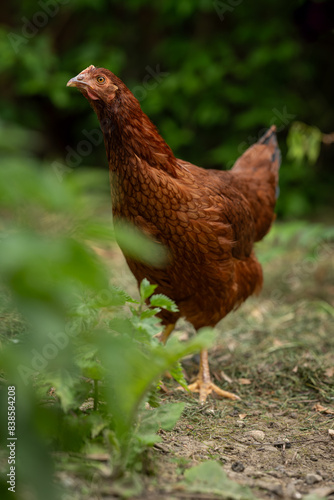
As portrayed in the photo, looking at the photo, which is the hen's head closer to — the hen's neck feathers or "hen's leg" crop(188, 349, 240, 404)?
the hen's neck feathers

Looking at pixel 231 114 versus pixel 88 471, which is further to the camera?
pixel 231 114

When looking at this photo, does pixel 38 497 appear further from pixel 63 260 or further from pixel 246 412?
pixel 246 412

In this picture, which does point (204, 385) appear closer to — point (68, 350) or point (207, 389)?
point (207, 389)

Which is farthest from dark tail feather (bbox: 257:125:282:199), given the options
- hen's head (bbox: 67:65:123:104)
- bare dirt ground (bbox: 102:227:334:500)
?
hen's head (bbox: 67:65:123:104)

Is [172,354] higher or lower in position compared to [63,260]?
lower

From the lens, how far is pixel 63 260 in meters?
1.18

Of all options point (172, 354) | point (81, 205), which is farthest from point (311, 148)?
point (81, 205)

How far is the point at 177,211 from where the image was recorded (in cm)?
300

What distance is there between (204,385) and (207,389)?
0.12 feet

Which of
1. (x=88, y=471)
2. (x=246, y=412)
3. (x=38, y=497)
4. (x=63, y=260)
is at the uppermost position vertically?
(x=63, y=260)

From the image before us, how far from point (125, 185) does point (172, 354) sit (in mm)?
1380

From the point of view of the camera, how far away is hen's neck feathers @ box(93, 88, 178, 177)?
292 centimetres

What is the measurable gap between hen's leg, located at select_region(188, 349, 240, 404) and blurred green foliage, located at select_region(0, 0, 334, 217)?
4295 mm

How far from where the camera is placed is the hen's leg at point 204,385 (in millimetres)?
3477
